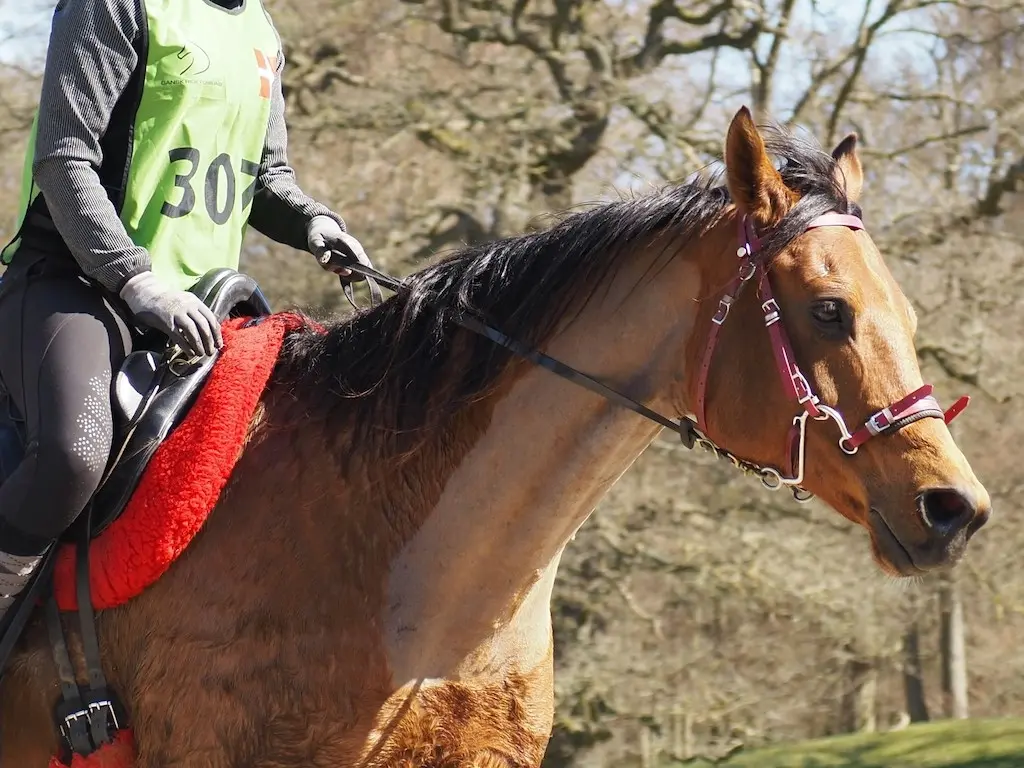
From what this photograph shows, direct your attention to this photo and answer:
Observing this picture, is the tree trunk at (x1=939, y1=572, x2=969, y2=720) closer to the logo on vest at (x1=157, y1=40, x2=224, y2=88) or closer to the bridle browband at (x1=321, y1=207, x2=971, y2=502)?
the bridle browband at (x1=321, y1=207, x2=971, y2=502)

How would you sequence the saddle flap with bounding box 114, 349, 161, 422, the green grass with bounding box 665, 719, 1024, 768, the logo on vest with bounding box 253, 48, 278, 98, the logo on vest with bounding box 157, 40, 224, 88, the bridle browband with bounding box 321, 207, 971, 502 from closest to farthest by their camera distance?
the bridle browband with bounding box 321, 207, 971, 502, the saddle flap with bounding box 114, 349, 161, 422, the logo on vest with bounding box 157, 40, 224, 88, the logo on vest with bounding box 253, 48, 278, 98, the green grass with bounding box 665, 719, 1024, 768

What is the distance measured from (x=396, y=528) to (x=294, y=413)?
0.43 m

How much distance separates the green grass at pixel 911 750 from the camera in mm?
8766

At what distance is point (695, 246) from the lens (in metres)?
2.90

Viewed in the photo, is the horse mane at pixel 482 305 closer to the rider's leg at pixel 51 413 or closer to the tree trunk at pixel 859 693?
the rider's leg at pixel 51 413

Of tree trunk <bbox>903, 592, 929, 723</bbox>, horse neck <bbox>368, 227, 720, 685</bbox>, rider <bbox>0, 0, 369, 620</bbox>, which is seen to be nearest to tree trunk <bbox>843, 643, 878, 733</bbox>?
tree trunk <bbox>903, 592, 929, 723</bbox>

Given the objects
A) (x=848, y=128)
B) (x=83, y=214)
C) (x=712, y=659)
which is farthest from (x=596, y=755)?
(x=83, y=214)

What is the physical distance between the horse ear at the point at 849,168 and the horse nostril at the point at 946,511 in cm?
84

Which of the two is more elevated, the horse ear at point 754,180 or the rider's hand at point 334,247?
the horse ear at point 754,180

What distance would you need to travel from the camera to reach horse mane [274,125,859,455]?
9.73ft

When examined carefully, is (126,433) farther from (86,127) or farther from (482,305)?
(482,305)

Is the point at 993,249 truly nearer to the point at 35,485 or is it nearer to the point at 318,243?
the point at 318,243

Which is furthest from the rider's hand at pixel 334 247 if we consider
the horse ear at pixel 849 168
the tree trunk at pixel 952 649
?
the tree trunk at pixel 952 649

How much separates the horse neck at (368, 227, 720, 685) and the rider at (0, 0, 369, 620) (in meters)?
→ 0.72
